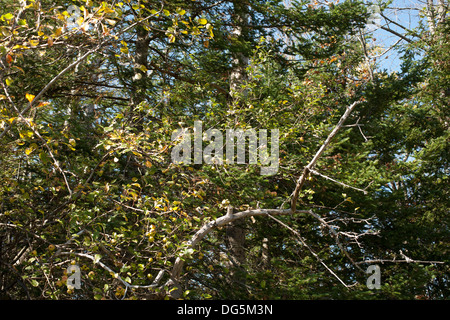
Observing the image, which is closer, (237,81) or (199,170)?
(199,170)

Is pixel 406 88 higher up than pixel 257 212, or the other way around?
pixel 406 88

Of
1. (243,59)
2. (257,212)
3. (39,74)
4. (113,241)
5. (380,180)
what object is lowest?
(113,241)

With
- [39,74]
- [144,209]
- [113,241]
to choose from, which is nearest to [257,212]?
[144,209]

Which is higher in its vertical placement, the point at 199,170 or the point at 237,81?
the point at 237,81

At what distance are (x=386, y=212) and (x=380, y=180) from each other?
4.91 feet

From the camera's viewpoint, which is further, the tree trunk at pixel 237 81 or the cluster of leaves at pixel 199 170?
the tree trunk at pixel 237 81

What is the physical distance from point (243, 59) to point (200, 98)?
87.3 inches

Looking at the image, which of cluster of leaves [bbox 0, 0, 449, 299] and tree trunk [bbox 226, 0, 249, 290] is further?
tree trunk [bbox 226, 0, 249, 290]
